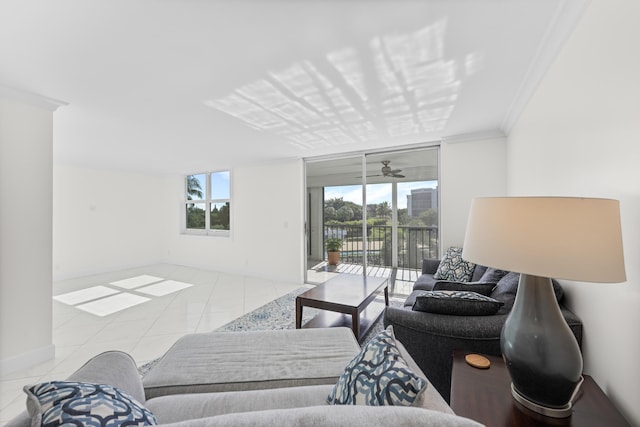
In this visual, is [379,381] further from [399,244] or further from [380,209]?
[399,244]

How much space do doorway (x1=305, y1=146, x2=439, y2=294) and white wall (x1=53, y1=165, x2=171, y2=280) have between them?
13.5ft

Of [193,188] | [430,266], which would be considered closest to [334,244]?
[430,266]

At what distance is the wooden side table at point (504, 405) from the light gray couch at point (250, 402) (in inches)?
6.8

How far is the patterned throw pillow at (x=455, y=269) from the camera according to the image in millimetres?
2737

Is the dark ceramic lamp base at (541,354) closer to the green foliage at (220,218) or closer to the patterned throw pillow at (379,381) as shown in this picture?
the patterned throw pillow at (379,381)

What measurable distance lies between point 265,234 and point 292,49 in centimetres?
386

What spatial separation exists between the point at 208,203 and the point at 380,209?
13.3 feet

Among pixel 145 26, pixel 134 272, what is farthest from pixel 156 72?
pixel 134 272

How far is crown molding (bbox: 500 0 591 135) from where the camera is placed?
1.28 meters

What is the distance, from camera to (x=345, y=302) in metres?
2.40

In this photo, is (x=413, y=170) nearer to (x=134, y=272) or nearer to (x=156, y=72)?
(x=156, y=72)

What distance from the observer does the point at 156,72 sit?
1846 mm

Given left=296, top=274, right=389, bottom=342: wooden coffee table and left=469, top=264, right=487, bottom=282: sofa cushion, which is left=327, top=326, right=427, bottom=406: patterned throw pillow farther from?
left=469, top=264, right=487, bottom=282: sofa cushion

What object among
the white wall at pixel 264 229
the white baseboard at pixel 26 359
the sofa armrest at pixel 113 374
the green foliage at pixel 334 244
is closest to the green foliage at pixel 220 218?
the white wall at pixel 264 229
